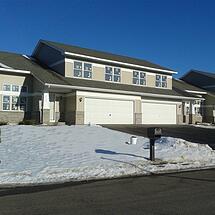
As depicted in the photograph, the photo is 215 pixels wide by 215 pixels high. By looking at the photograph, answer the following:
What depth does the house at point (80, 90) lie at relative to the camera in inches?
1161

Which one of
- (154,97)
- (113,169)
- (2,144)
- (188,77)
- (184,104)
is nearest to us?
(113,169)

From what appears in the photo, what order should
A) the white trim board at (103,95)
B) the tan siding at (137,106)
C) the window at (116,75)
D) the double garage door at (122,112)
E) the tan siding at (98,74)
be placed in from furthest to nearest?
the window at (116,75), the tan siding at (137,106), the tan siding at (98,74), the double garage door at (122,112), the white trim board at (103,95)

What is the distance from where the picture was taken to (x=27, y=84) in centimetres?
3048

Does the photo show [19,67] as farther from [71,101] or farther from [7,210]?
[7,210]

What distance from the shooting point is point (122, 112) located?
33188 mm

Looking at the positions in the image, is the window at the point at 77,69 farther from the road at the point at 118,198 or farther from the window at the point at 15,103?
the road at the point at 118,198

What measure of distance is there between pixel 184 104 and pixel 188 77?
1206cm

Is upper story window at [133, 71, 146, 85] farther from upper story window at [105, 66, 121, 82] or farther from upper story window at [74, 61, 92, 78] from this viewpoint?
upper story window at [74, 61, 92, 78]

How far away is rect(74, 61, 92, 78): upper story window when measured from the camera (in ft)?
106

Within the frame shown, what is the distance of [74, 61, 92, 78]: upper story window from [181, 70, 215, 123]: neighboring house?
18.0m

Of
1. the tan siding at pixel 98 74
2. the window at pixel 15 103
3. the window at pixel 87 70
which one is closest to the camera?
the window at pixel 15 103

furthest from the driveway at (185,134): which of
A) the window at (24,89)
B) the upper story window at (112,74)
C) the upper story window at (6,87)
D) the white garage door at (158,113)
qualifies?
the upper story window at (6,87)

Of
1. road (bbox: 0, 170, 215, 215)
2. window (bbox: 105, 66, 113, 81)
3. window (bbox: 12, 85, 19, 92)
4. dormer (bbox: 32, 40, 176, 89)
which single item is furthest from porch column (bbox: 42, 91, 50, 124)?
road (bbox: 0, 170, 215, 215)

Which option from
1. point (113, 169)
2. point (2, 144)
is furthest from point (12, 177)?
point (2, 144)
